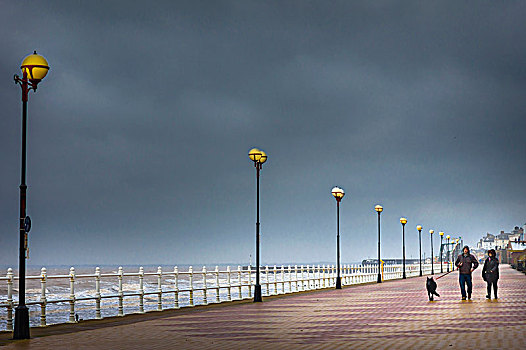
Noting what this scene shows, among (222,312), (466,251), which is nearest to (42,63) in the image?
(222,312)

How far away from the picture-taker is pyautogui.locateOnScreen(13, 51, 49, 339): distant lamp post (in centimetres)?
1503

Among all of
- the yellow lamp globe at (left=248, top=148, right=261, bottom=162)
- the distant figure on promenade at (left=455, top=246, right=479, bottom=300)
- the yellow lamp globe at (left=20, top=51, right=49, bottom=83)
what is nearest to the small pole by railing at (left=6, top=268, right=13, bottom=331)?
the yellow lamp globe at (left=20, top=51, right=49, bottom=83)

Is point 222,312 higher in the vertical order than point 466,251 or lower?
lower

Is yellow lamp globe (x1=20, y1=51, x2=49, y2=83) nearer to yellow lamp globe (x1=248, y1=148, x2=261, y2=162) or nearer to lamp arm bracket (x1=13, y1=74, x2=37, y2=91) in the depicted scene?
lamp arm bracket (x1=13, y1=74, x2=37, y2=91)

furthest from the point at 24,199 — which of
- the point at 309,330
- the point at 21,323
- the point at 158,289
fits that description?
the point at 158,289

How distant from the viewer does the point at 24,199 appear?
1509 centimetres

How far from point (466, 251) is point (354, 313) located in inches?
271

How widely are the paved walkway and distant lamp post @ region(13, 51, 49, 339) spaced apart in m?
0.47

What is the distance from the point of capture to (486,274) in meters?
27.5

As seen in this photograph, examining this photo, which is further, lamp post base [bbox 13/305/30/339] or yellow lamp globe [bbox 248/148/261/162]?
yellow lamp globe [bbox 248/148/261/162]

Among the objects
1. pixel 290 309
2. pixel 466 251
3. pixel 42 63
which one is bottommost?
pixel 290 309

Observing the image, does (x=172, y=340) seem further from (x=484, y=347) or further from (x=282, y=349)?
(x=484, y=347)

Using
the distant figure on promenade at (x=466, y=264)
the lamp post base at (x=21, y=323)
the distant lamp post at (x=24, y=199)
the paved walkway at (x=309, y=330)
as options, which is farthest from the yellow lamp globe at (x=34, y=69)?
the distant figure on promenade at (x=466, y=264)

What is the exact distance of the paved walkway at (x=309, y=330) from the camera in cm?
1355
